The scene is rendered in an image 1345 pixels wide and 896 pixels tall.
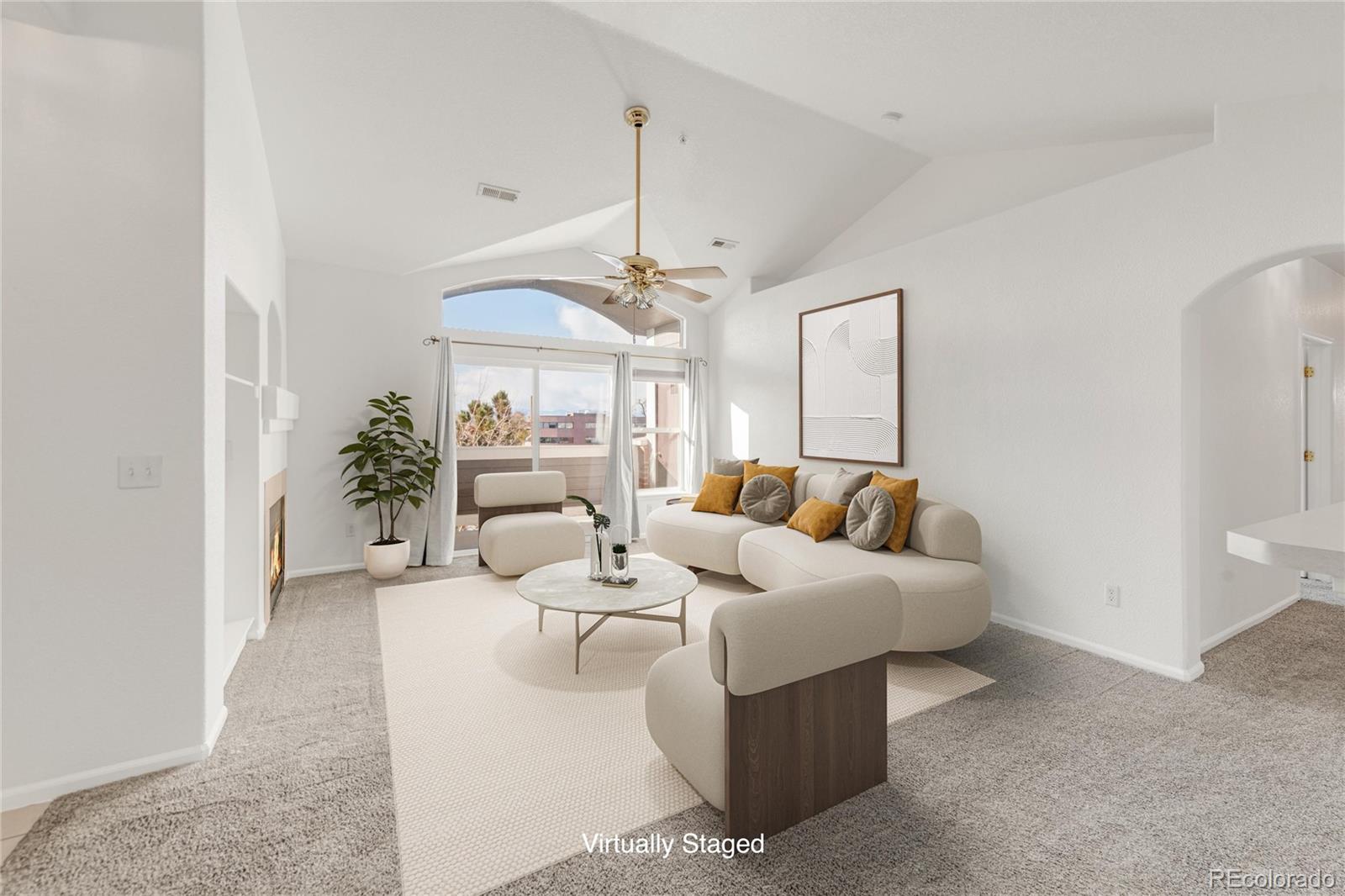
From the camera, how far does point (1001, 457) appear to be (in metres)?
3.70

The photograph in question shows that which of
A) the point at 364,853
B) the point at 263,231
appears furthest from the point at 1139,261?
the point at 263,231

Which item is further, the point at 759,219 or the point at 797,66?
the point at 759,219

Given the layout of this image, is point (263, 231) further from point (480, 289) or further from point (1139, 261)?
point (1139, 261)

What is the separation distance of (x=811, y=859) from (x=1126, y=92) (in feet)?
11.6

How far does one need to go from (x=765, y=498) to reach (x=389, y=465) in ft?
10.3

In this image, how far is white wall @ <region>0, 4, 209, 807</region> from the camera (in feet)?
6.34

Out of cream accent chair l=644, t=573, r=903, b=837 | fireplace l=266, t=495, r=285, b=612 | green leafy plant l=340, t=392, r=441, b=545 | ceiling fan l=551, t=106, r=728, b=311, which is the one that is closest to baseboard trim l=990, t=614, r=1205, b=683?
cream accent chair l=644, t=573, r=903, b=837

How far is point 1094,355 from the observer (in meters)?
3.21

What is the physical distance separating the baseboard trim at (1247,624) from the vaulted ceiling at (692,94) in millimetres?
2734

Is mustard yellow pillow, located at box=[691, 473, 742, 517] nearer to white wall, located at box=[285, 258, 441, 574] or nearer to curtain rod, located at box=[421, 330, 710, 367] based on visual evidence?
curtain rod, located at box=[421, 330, 710, 367]

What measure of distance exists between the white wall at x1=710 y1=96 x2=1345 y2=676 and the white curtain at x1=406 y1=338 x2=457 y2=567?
392 centimetres

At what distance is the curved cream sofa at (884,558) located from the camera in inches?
116

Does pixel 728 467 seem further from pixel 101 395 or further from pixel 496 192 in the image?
pixel 101 395

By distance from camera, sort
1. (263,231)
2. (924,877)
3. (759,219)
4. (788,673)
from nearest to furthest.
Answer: (924,877), (788,673), (263,231), (759,219)
